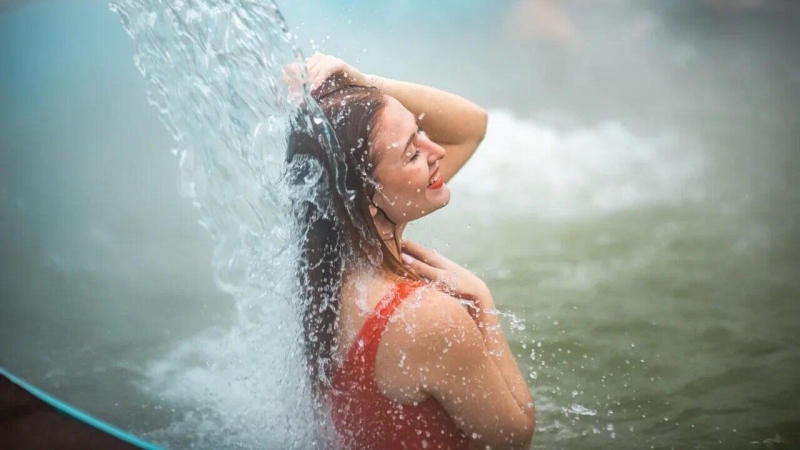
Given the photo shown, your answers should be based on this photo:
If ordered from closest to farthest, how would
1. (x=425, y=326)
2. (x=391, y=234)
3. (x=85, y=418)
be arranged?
1. (x=425, y=326)
2. (x=391, y=234)
3. (x=85, y=418)

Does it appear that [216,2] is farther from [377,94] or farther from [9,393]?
[9,393]

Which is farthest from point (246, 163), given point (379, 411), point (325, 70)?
point (379, 411)

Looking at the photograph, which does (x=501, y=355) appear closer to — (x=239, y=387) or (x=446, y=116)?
(x=446, y=116)

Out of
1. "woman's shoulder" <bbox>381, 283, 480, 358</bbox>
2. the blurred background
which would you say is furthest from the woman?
the blurred background

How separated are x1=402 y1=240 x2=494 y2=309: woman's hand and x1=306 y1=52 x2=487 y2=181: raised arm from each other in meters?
0.13

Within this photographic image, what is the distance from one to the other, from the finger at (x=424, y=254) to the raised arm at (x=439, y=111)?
12 centimetres

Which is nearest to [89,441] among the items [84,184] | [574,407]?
[84,184]

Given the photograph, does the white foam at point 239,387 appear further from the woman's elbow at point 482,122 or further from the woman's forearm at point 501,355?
the woman's elbow at point 482,122

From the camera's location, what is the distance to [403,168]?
0.90 metres

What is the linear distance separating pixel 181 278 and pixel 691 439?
815mm

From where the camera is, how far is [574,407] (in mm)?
1074

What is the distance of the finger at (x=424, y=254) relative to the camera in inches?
41.1

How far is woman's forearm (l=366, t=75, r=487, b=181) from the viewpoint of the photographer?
105cm

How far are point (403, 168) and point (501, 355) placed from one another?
27 cm
